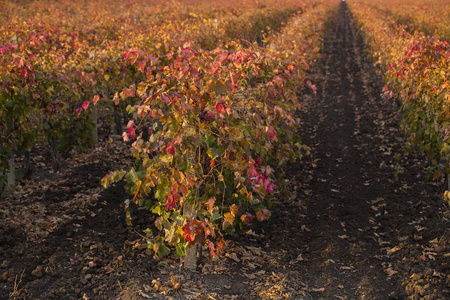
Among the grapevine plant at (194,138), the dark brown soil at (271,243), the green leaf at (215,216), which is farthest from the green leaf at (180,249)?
the green leaf at (215,216)

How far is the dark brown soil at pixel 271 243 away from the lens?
3.44 metres

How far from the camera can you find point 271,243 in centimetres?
423

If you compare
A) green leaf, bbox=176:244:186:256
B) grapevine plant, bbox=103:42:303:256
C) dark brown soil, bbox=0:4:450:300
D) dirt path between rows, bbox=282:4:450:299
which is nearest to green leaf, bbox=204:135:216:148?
grapevine plant, bbox=103:42:303:256

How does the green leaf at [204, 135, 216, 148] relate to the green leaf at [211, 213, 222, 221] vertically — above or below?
above

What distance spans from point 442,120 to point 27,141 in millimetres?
5015

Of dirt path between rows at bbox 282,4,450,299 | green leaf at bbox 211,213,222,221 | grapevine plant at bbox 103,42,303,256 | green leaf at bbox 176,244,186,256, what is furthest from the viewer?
dirt path between rows at bbox 282,4,450,299

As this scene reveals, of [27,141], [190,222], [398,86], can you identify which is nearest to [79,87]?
[27,141]

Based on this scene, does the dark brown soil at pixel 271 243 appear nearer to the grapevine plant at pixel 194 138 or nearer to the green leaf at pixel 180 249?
the green leaf at pixel 180 249

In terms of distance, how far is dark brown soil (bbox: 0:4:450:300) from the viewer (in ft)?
11.3

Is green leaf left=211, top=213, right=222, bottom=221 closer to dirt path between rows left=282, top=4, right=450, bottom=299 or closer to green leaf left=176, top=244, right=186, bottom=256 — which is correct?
green leaf left=176, top=244, right=186, bottom=256

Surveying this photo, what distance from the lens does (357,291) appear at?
11.5ft

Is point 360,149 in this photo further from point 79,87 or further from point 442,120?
point 79,87

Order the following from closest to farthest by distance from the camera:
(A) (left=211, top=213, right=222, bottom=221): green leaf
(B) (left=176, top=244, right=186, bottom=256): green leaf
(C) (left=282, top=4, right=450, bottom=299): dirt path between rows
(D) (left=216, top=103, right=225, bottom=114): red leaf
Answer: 1. (D) (left=216, top=103, right=225, bottom=114): red leaf
2. (A) (left=211, top=213, right=222, bottom=221): green leaf
3. (B) (left=176, top=244, right=186, bottom=256): green leaf
4. (C) (left=282, top=4, right=450, bottom=299): dirt path between rows

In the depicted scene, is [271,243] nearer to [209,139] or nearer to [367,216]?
[367,216]
